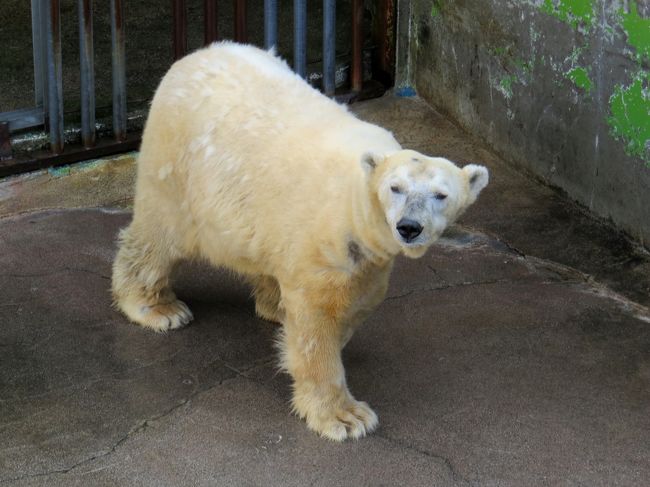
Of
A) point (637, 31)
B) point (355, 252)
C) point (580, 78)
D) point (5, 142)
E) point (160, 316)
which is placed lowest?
point (160, 316)

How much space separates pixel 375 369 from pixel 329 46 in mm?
3168

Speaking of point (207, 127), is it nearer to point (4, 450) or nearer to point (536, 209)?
point (4, 450)

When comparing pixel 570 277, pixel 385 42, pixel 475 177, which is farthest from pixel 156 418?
pixel 385 42

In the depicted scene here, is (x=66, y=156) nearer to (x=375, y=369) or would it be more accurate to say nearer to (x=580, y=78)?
(x=375, y=369)

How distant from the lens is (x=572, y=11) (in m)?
6.05

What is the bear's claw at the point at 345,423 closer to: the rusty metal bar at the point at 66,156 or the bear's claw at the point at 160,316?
the bear's claw at the point at 160,316

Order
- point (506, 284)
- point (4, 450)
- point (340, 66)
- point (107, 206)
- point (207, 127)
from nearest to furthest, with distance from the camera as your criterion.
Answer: point (4, 450), point (207, 127), point (506, 284), point (107, 206), point (340, 66)

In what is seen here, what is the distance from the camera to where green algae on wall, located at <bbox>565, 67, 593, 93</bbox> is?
6027 mm

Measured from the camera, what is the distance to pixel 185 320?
16.9 feet

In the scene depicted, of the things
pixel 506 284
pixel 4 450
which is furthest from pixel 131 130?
pixel 4 450

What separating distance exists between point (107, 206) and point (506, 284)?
227cm

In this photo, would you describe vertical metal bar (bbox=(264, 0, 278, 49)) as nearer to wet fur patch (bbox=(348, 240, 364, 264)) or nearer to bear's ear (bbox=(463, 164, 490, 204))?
wet fur patch (bbox=(348, 240, 364, 264))

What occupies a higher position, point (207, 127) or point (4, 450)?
point (207, 127)

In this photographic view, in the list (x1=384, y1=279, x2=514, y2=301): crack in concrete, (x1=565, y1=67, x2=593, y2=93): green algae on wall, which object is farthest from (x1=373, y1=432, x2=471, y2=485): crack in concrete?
(x1=565, y1=67, x2=593, y2=93): green algae on wall
